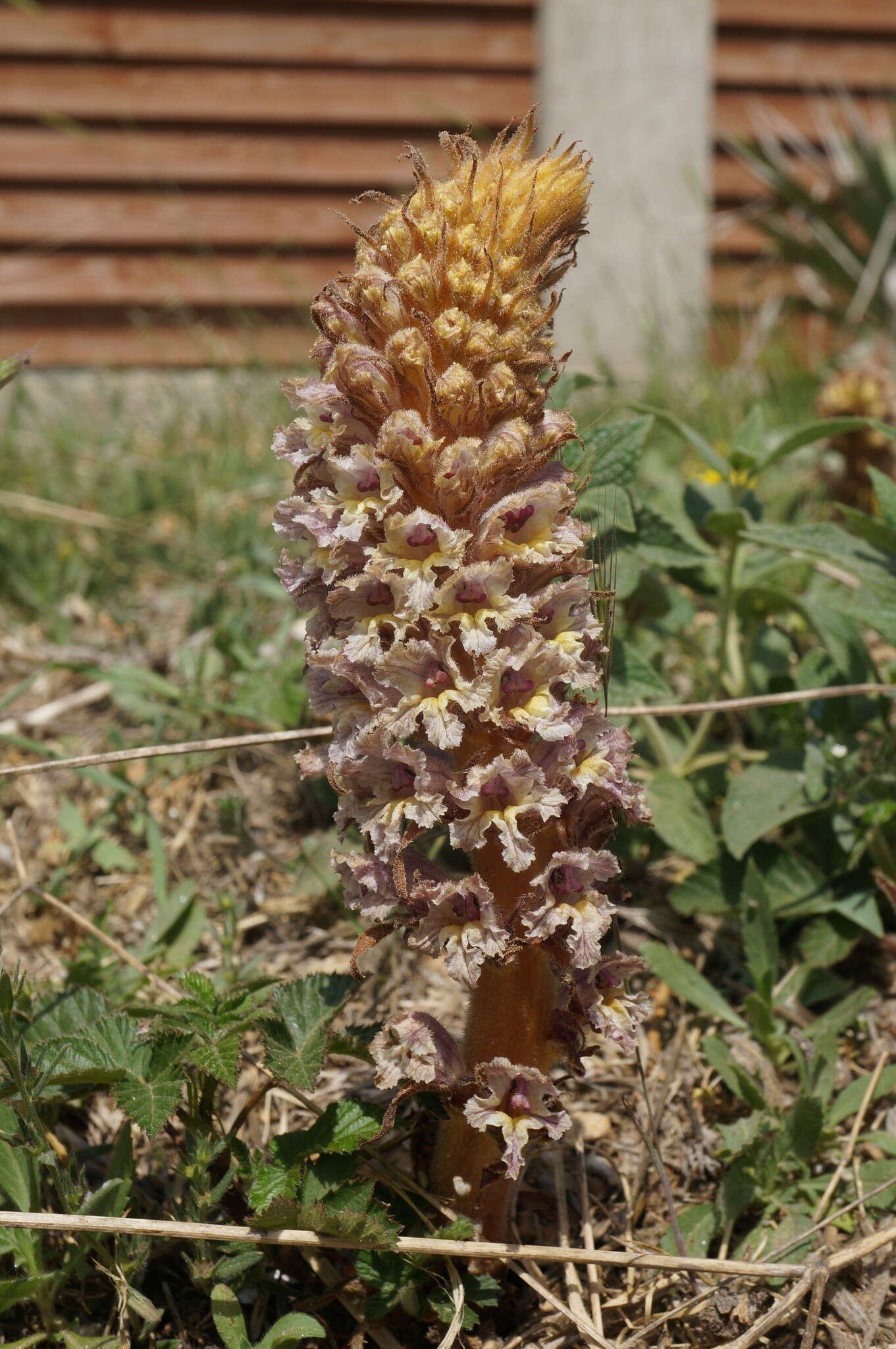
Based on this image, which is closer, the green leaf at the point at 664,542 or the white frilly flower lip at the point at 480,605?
the white frilly flower lip at the point at 480,605

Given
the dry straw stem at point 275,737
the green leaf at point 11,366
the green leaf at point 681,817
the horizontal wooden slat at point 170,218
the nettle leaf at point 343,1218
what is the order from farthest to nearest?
the horizontal wooden slat at point 170,218 → the green leaf at point 681,817 → the dry straw stem at point 275,737 → the green leaf at point 11,366 → the nettle leaf at point 343,1218

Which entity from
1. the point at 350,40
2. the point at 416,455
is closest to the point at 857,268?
the point at 350,40

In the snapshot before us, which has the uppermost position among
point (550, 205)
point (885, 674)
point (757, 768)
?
point (550, 205)

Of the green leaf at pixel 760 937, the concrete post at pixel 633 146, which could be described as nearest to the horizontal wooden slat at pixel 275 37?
the concrete post at pixel 633 146

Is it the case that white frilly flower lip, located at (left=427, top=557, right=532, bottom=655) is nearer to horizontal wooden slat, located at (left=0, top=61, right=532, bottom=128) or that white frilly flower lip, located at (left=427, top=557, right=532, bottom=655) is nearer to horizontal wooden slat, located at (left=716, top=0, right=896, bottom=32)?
horizontal wooden slat, located at (left=0, top=61, right=532, bottom=128)

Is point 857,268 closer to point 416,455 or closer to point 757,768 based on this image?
point 757,768

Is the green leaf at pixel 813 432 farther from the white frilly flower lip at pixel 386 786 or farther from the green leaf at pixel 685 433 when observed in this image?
the white frilly flower lip at pixel 386 786
